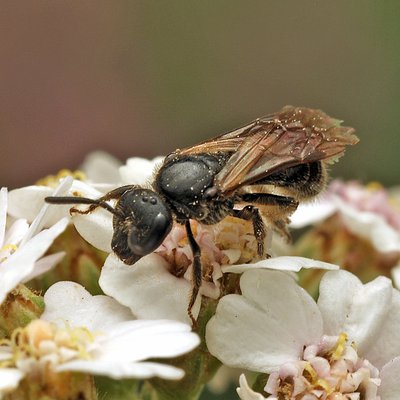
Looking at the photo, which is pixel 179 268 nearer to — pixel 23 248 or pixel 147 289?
pixel 147 289

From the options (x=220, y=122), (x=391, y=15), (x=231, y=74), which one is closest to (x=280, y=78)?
(x=231, y=74)

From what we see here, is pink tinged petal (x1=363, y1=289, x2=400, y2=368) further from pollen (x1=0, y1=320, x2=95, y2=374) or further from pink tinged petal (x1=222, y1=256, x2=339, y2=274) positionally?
pollen (x1=0, y1=320, x2=95, y2=374)

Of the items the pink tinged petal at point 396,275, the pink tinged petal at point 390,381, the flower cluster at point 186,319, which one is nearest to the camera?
the flower cluster at point 186,319

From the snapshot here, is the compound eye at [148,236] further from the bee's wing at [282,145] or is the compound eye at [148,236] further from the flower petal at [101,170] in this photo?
the flower petal at [101,170]

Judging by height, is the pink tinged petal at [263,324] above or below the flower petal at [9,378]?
below

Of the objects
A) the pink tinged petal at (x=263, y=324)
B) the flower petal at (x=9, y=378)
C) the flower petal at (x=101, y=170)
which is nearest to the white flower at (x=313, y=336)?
the pink tinged petal at (x=263, y=324)

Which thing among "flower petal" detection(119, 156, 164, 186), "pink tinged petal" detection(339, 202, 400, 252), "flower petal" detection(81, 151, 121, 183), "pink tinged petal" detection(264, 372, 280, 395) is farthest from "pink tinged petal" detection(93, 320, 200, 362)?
"flower petal" detection(81, 151, 121, 183)

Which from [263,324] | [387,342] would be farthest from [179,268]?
[387,342]
